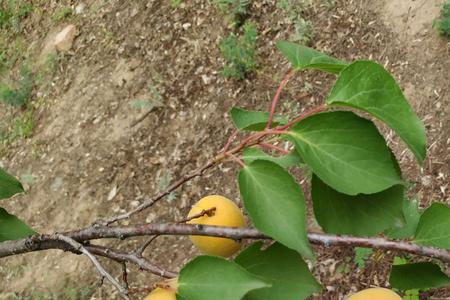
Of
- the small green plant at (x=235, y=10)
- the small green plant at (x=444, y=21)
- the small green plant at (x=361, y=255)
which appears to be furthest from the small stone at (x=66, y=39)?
the small green plant at (x=361, y=255)

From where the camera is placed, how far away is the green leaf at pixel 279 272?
32.3 inches

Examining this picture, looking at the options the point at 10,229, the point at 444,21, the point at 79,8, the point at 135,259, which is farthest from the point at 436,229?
the point at 79,8

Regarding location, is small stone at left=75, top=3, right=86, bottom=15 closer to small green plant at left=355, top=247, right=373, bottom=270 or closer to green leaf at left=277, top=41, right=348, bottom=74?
small green plant at left=355, top=247, right=373, bottom=270

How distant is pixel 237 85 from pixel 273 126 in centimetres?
243

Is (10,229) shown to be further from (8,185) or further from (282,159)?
(282,159)

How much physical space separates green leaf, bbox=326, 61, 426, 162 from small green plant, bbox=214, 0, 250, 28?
283cm

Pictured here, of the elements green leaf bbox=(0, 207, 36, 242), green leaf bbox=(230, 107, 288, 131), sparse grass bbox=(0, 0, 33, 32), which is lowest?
sparse grass bbox=(0, 0, 33, 32)

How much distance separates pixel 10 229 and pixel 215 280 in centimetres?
57

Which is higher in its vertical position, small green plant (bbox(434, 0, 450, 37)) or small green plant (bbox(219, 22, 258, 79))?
small green plant (bbox(219, 22, 258, 79))

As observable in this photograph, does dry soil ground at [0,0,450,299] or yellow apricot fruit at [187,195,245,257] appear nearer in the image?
yellow apricot fruit at [187,195,245,257]

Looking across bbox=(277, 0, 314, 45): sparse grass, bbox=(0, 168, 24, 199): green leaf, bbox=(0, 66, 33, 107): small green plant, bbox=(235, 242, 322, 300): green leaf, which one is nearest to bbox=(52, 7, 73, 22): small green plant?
bbox=(0, 66, 33, 107): small green plant

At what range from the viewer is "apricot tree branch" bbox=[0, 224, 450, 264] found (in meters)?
0.84

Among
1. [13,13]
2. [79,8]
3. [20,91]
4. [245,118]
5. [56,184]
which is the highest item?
[245,118]

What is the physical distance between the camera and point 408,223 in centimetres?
105
